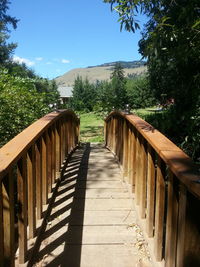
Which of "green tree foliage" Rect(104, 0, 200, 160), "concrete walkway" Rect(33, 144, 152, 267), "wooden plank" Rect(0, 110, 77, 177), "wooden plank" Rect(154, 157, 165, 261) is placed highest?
"green tree foliage" Rect(104, 0, 200, 160)

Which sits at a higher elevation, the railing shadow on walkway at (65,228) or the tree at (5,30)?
the tree at (5,30)

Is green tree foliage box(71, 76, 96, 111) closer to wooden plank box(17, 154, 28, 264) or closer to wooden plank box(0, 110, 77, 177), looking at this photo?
wooden plank box(0, 110, 77, 177)

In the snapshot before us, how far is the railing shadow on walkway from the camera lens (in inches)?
88.4

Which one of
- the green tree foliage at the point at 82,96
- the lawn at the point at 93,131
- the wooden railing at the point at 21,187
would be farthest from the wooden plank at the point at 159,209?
the green tree foliage at the point at 82,96

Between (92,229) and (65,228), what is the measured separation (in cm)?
24

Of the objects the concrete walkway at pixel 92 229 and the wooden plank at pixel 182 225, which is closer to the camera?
the wooden plank at pixel 182 225

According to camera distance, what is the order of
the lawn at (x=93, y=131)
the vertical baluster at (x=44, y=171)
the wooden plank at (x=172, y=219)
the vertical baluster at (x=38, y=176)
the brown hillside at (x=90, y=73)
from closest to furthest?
the wooden plank at (x=172, y=219)
the vertical baluster at (x=38, y=176)
the vertical baluster at (x=44, y=171)
the lawn at (x=93, y=131)
the brown hillside at (x=90, y=73)

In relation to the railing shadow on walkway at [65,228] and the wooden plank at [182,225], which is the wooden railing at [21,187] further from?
the wooden plank at [182,225]

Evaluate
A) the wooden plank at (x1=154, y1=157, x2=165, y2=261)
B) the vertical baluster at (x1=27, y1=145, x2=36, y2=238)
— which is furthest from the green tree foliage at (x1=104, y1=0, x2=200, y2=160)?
Answer: the vertical baluster at (x1=27, y1=145, x2=36, y2=238)

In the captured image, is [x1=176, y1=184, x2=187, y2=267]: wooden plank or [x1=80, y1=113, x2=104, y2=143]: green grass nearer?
[x1=176, y1=184, x2=187, y2=267]: wooden plank

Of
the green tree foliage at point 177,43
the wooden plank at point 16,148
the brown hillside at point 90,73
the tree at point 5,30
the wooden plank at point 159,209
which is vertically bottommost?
the wooden plank at point 159,209

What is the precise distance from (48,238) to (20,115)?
98.0 inches

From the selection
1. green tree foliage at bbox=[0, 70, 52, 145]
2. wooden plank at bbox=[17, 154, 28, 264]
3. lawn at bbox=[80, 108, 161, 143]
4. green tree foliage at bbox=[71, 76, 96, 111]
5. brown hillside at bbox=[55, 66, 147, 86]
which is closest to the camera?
wooden plank at bbox=[17, 154, 28, 264]

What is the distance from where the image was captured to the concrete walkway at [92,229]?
2.26 m
